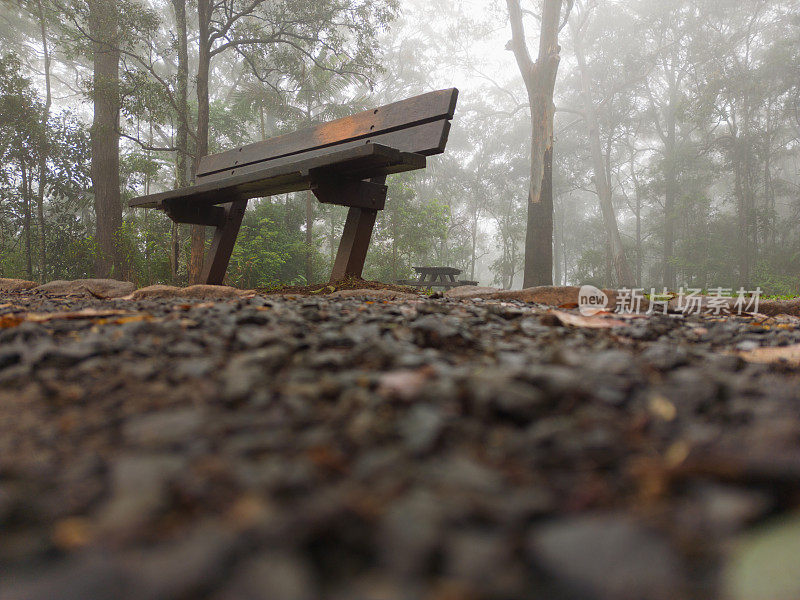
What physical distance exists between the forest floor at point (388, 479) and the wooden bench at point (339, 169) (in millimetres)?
2137

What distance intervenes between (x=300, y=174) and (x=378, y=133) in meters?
0.78

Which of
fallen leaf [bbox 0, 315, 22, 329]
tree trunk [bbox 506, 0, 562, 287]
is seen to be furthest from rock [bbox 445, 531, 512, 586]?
tree trunk [bbox 506, 0, 562, 287]

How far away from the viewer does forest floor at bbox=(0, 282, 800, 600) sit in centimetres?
42

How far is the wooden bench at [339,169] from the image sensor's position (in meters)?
3.16

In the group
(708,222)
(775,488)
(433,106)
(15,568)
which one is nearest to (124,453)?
(15,568)

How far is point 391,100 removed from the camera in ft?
78.1

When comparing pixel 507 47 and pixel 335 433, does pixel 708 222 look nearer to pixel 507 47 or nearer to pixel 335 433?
pixel 507 47

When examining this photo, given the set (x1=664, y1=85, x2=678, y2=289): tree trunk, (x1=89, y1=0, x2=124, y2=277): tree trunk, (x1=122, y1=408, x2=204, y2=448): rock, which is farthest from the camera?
(x1=664, y1=85, x2=678, y2=289): tree trunk

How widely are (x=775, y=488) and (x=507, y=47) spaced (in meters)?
13.0

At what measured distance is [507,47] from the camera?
38.0 ft

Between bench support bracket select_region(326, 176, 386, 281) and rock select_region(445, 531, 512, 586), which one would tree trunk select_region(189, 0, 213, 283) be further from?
rock select_region(445, 531, 512, 586)

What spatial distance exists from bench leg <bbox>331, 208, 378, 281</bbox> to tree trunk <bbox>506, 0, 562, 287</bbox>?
6.08 m

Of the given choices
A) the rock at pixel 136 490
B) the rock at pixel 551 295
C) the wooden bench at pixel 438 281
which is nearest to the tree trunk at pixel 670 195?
the wooden bench at pixel 438 281

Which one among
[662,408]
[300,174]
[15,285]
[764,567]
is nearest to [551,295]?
[300,174]
